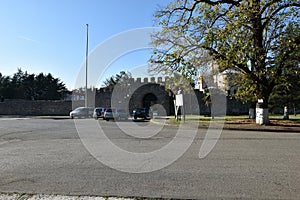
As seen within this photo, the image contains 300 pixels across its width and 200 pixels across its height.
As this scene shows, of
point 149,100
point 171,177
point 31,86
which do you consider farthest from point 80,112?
point 31,86

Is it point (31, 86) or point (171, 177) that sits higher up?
point (31, 86)

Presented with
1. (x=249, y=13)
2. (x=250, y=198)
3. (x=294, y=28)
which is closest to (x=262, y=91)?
(x=294, y=28)

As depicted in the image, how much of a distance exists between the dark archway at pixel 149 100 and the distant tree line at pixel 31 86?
126ft

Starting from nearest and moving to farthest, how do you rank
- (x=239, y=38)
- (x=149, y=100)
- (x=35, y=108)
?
(x=239, y=38) → (x=149, y=100) → (x=35, y=108)

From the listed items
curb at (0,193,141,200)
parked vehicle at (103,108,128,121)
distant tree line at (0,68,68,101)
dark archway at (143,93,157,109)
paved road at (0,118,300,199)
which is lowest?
curb at (0,193,141,200)

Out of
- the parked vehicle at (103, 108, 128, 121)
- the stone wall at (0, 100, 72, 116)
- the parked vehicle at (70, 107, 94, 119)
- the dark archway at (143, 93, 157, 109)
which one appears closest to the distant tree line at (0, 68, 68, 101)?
the stone wall at (0, 100, 72, 116)

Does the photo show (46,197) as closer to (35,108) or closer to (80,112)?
(80,112)

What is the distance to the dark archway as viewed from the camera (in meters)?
39.3

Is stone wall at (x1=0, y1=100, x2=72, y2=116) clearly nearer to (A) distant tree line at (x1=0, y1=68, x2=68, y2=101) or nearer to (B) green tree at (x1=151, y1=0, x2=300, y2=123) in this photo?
(A) distant tree line at (x1=0, y1=68, x2=68, y2=101)

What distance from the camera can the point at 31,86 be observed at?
66875mm

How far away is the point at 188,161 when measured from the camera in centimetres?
676

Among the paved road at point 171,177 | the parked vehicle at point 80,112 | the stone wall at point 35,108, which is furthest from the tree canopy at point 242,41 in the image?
the stone wall at point 35,108

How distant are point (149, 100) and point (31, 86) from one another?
41138 mm

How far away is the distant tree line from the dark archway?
38.5 metres
